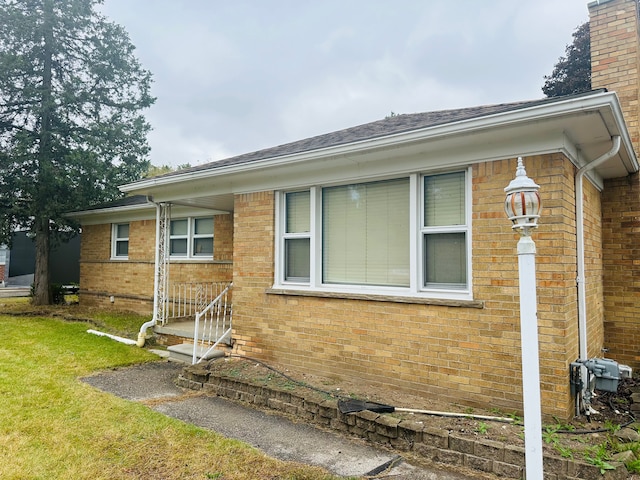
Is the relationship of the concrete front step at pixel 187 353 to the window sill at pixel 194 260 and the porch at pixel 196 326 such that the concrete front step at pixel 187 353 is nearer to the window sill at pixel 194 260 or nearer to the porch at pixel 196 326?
the porch at pixel 196 326

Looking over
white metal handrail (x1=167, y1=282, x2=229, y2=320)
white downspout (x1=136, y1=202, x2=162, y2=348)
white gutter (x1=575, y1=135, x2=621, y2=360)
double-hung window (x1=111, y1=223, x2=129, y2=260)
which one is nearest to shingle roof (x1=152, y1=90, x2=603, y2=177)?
white gutter (x1=575, y1=135, x2=621, y2=360)

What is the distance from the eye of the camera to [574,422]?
4.07 meters

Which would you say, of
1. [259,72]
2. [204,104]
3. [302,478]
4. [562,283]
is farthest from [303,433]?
[204,104]

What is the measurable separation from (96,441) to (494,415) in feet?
12.9

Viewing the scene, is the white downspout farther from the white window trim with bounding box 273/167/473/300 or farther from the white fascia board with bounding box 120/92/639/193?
the white window trim with bounding box 273/167/473/300

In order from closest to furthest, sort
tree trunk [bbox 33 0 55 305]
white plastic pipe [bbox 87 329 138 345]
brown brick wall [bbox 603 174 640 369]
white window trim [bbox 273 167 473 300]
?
1. white window trim [bbox 273 167 473 300]
2. brown brick wall [bbox 603 174 640 369]
3. white plastic pipe [bbox 87 329 138 345]
4. tree trunk [bbox 33 0 55 305]

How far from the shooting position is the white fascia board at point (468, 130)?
3559mm

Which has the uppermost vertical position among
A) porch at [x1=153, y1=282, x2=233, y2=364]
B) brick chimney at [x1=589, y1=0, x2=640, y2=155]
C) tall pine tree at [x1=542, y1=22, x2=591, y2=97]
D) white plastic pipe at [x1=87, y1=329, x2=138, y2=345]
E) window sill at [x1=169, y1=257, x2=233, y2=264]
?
tall pine tree at [x1=542, y1=22, x2=591, y2=97]

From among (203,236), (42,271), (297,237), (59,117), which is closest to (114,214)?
(42,271)

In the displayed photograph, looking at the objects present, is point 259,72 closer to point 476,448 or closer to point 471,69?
point 471,69

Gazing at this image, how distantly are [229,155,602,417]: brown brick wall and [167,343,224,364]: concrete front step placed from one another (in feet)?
4.95

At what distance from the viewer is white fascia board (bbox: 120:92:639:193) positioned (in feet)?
11.7

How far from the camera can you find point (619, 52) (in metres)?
6.10

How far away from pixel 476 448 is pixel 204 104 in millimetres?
33949
